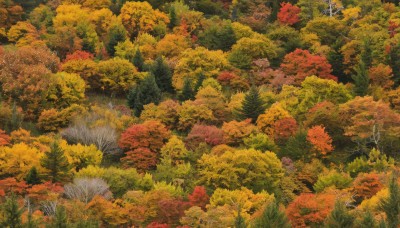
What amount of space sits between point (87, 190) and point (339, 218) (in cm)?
2233

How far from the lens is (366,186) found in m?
62.9

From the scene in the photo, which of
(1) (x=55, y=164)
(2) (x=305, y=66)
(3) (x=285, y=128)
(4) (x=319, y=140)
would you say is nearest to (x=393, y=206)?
(4) (x=319, y=140)

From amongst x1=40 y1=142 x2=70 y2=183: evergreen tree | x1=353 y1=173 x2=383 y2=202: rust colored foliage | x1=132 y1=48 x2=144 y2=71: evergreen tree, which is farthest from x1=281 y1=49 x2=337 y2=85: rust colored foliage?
x1=40 y1=142 x2=70 y2=183: evergreen tree

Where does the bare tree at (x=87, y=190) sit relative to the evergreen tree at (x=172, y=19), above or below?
below

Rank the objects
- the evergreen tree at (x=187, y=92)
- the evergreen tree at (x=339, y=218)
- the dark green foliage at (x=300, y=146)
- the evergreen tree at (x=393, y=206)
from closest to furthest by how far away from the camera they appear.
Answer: the evergreen tree at (x=339, y=218) → the evergreen tree at (x=393, y=206) → the dark green foliage at (x=300, y=146) → the evergreen tree at (x=187, y=92)

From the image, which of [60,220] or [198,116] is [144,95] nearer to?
[198,116]

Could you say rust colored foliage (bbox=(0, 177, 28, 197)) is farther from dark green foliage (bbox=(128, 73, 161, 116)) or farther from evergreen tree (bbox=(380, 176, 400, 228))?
evergreen tree (bbox=(380, 176, 400, 228))

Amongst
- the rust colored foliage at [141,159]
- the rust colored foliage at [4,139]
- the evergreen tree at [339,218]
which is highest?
the evergreen tree at [339,218]

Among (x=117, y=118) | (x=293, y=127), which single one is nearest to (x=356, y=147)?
(x=293, y=127)

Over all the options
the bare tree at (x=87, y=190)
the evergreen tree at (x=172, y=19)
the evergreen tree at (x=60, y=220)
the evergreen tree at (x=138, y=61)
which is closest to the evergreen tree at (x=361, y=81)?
the evergreen tree at (x=138, y=61)

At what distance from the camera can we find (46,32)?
105500mm

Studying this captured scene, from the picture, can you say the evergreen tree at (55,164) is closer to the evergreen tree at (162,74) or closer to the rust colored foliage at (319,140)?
the rust colored foliage at (319,140)

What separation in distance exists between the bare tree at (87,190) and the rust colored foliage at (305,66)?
34095 mm

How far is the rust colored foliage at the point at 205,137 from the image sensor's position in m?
75.9
